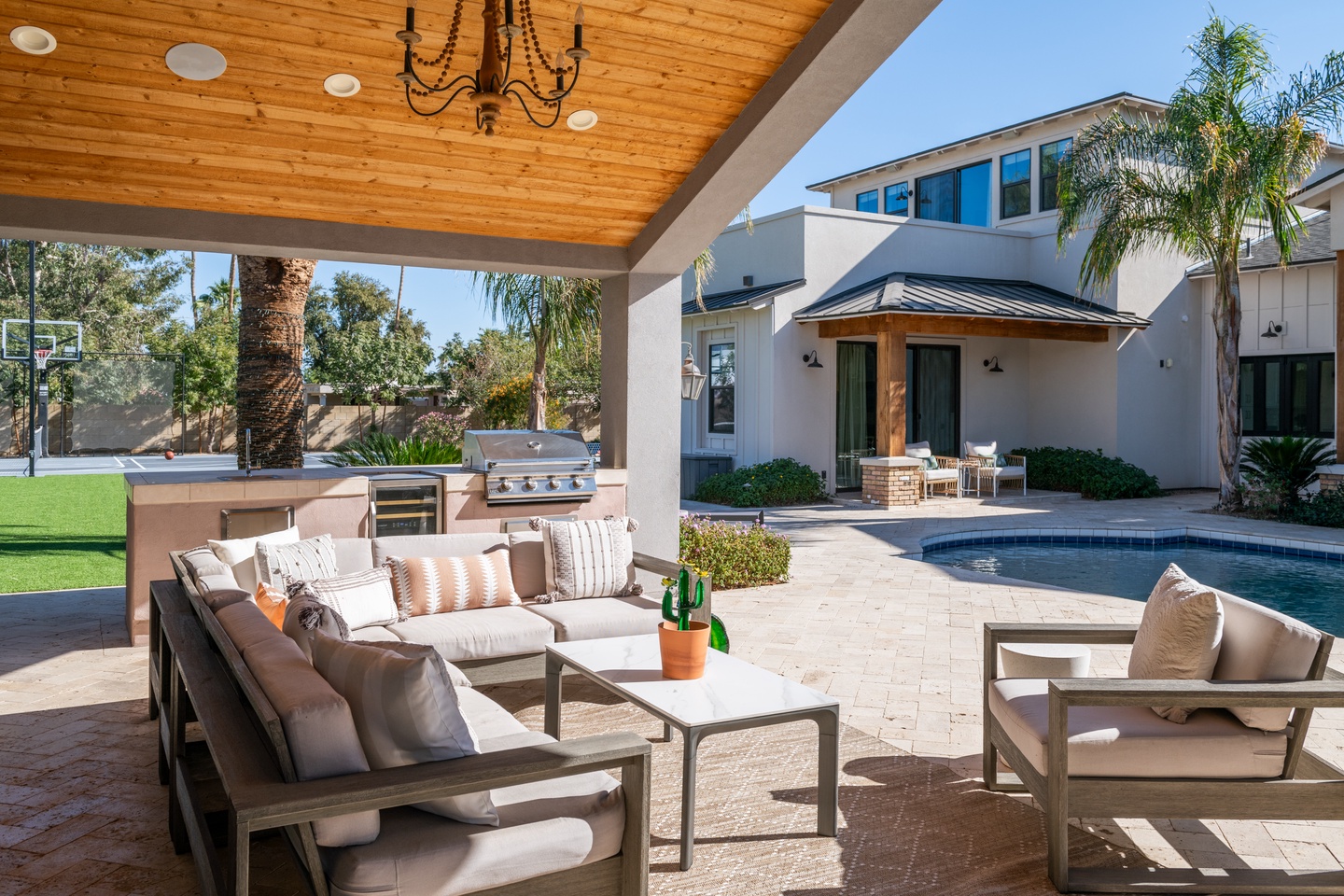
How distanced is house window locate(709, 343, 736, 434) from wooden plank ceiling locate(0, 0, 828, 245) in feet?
29.1

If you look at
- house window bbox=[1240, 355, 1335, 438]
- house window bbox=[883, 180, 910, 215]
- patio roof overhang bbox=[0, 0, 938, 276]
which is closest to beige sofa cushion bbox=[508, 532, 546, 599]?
patio roof overhang bbox=[0, 0, 938, 276]

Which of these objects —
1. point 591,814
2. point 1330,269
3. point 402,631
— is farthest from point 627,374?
point 1330,269

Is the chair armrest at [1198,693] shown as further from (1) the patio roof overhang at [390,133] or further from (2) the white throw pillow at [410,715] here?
(1) the patio roof overhang at [390,133]

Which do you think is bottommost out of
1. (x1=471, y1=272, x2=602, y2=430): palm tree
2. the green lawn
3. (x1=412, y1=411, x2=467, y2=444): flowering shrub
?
the green lawn

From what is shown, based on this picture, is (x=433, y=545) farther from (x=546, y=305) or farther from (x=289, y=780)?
(x=546, y=305)

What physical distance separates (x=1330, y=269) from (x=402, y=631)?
14721mm

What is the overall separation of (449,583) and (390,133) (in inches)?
95.6

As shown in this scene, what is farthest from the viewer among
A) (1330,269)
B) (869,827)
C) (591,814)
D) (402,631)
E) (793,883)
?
(1330,269)

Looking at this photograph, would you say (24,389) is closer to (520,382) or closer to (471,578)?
(520,382)

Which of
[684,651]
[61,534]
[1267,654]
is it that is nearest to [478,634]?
[684,651]

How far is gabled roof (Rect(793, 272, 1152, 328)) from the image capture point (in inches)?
528

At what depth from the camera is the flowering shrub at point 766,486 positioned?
13656mm

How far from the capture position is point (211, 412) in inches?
910

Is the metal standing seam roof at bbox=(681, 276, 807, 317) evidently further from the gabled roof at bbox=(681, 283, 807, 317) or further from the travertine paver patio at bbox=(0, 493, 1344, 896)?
the travertine paver patio at bbox=(0, 493, 1344, 896)
